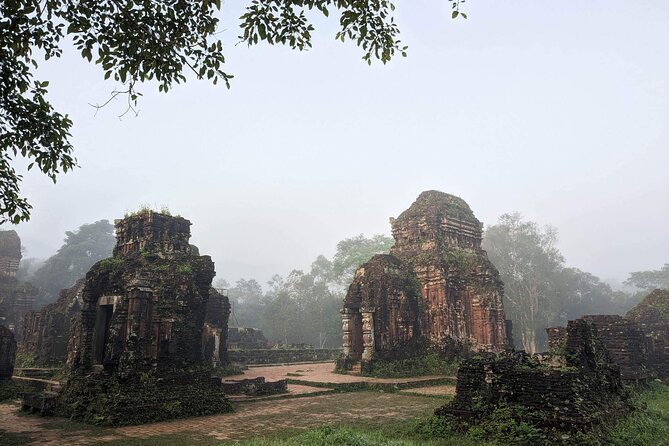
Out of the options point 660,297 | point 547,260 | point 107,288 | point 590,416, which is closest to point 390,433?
point 590,416

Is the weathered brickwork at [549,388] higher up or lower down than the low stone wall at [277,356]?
higher up

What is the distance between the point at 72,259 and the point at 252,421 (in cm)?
5598

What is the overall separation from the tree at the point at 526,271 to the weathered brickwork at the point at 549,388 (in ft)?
99.8

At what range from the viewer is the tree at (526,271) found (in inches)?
1503

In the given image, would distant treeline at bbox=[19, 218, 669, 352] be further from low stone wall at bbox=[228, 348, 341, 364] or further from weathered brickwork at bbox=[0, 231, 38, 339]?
weathered brickwork at bbox=[0, 231, 38, 339]

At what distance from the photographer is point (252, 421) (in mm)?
9789

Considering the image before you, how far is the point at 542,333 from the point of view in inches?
1644

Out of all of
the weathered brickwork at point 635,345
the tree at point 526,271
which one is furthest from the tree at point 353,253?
the weathered brickwork at point 635,345

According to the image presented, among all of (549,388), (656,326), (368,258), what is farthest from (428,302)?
(368,258)

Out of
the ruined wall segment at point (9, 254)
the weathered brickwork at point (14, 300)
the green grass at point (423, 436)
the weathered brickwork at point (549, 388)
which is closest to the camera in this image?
the green grass at point (423, 436)

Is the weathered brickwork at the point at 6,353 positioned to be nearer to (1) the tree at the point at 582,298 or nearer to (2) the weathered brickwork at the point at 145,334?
(2) the weathered brickwork at the point at 145,334

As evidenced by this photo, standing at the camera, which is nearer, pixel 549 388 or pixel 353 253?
pixel 549 388

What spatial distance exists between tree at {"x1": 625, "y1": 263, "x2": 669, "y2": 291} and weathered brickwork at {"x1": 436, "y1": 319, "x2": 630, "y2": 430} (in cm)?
6182

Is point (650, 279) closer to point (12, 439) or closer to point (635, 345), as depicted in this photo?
point (635, 345)
